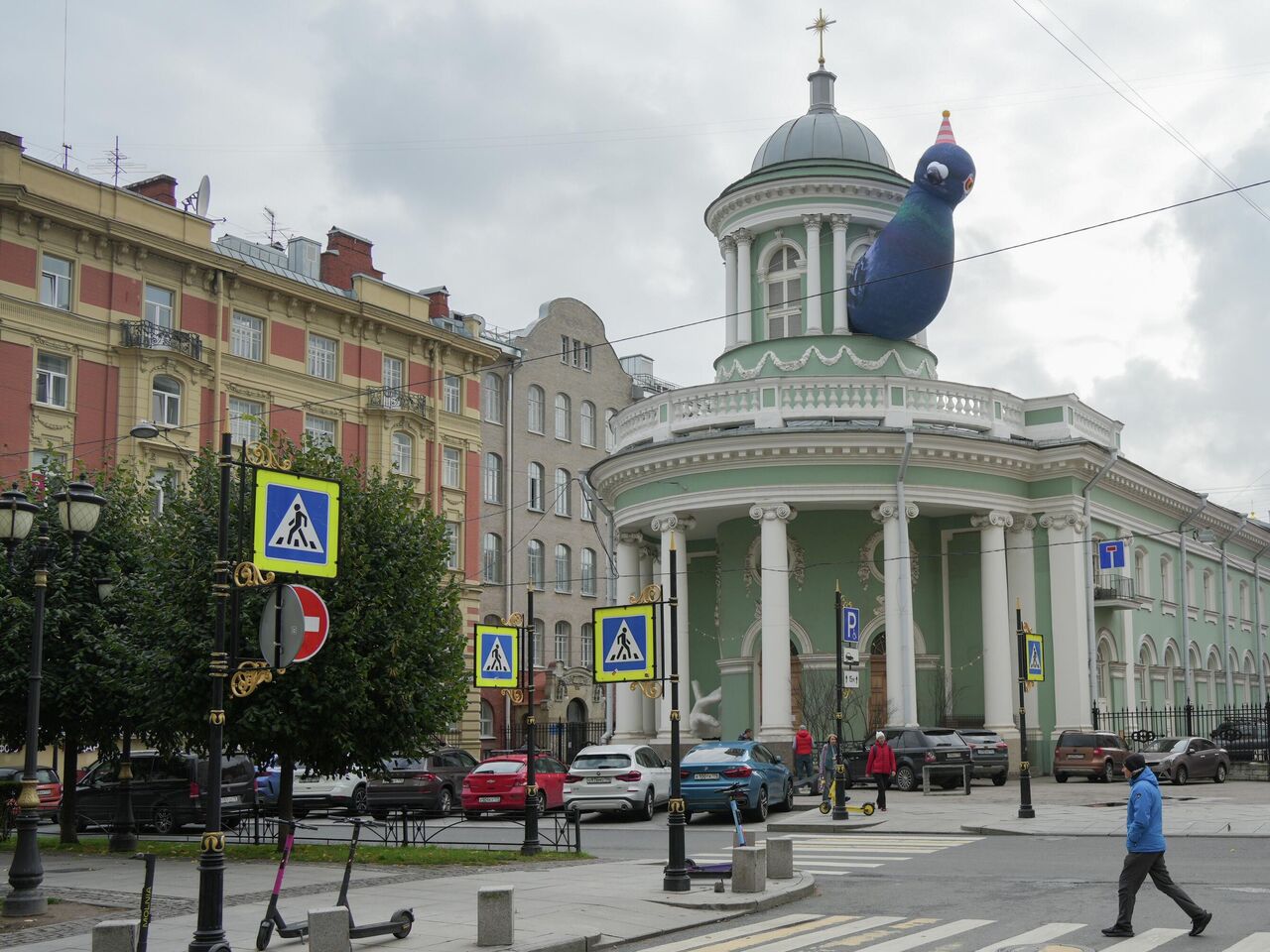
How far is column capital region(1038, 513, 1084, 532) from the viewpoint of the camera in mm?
36656

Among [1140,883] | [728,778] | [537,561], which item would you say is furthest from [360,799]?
[537,561]

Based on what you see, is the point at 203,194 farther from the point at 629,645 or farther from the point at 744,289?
the point at 629,645

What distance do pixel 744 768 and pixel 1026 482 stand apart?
48.9ft

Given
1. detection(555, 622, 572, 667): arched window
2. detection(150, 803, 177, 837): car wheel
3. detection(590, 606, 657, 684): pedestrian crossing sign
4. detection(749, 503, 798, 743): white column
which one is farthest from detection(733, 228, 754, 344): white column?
detection(590, 606, 657, 684): pedestrian crossing sign

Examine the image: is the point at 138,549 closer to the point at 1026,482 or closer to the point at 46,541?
the point at 46,541

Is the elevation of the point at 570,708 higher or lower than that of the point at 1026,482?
lower

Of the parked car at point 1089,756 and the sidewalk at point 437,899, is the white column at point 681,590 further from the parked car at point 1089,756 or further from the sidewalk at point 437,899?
the sidewalk at point 437,899

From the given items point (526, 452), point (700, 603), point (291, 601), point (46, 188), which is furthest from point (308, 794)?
point (526, 452)

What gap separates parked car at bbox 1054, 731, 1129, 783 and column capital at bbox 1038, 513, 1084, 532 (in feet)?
18.2

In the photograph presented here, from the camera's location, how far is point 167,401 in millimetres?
43156

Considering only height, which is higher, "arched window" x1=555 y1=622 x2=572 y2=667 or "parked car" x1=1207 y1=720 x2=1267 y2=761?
"arched window" x1=555 y1=622 x2=572 y2=667

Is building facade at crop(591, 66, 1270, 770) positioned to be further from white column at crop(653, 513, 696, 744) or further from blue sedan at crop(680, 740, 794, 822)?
blue sedan at crop(680, 740, 794, 822)

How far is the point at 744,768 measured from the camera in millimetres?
26016

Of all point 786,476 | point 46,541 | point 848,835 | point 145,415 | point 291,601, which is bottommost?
point 848,835
